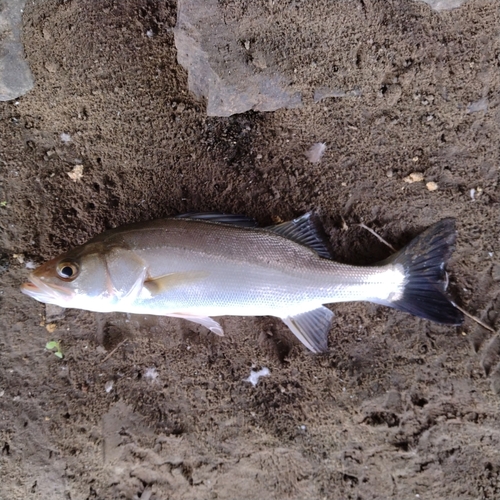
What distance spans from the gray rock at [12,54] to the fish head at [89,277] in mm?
1489

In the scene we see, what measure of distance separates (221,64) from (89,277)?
1.73 meters

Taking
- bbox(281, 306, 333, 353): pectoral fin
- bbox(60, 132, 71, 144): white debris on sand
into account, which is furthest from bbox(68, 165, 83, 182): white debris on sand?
bbox(281, 306, 333, 353): pectoral fin

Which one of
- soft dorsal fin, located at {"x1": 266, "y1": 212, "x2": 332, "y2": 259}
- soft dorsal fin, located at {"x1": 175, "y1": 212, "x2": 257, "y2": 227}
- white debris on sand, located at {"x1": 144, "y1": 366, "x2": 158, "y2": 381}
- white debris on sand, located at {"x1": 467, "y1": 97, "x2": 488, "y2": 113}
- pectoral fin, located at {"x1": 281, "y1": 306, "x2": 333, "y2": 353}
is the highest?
white debris on sand, located at {"x1": 467, "y1": 97, "x2": 488, "y2": 113}

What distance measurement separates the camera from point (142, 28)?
3.01 metres

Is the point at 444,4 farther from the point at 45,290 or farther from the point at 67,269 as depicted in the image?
the point at 45,290

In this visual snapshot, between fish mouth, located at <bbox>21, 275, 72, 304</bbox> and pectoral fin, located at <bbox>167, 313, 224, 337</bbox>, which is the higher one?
fish mouth, located at <bbox>21, 275, 72, 304</bbox>

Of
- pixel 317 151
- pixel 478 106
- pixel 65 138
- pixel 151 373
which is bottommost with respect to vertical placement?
pixel 151 373

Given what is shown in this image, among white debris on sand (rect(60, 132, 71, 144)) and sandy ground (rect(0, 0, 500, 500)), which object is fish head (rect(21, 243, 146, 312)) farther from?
white debris on sand (rect(60, 132, 71, 144))

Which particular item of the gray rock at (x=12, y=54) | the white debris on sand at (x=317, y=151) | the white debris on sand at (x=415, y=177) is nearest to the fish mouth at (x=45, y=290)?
the gray rock at (x=12, y=54)

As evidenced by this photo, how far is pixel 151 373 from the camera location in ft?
10.1

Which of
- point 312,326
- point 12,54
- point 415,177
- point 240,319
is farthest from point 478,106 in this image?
point 12,54

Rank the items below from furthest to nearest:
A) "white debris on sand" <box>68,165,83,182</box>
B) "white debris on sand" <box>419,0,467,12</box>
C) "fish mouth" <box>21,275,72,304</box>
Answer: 1. "white debris on sand" <box>68,165,83,182</box>
2. "white debris on sand" <box>419,0,467,12</box>
3. "fish mouth" <box>21,275,72,304</box>

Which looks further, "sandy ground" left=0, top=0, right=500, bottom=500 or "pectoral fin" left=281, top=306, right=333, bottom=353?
"sandy ground" left=0, top=0, right=500, bottom=500

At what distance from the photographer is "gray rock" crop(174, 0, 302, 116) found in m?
2.81
